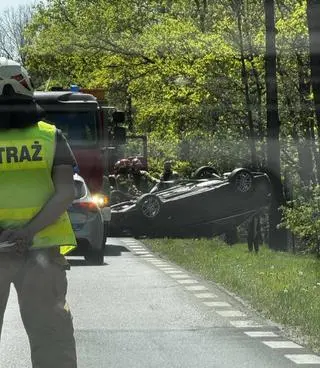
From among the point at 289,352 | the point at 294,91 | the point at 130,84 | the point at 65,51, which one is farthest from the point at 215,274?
the point at 65,51

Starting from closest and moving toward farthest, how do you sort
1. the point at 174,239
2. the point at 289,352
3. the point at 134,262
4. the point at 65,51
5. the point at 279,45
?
the point at 289,352
the point at 134,262
the point at 174,239
the point at 279,45
the point at 65,51

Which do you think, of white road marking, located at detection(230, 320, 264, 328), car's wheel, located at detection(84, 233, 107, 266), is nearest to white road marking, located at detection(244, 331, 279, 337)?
white road marking, located at detection(230, 320, 264, 328)

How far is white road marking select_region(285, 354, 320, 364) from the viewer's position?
29.2ft

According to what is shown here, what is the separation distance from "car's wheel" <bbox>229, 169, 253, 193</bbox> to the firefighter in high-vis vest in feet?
73.9

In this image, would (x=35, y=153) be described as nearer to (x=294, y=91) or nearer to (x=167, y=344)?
(x=167, y=344)

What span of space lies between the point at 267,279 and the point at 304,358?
242 inches

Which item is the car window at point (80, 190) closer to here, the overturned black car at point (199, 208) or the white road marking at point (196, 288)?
the white road marking at point (196, 288)

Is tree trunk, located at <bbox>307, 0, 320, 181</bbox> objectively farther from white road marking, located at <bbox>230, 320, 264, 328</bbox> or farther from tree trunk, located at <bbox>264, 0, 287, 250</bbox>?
white road marking, located at <bbox>230, 320, 264, 328</bbox>

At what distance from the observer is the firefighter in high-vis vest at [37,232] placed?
5422 mm

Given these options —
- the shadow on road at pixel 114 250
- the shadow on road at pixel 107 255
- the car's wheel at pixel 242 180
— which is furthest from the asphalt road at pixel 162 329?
the car's wheel at pixel 242 180

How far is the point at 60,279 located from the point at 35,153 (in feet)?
1.84

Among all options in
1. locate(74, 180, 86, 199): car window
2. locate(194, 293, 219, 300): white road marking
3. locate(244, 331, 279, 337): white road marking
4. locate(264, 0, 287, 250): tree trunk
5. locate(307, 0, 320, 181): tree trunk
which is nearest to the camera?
locate(244, 331, 279, 337): white road marking

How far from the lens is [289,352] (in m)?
9.43

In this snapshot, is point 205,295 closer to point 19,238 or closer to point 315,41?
point 19,238
